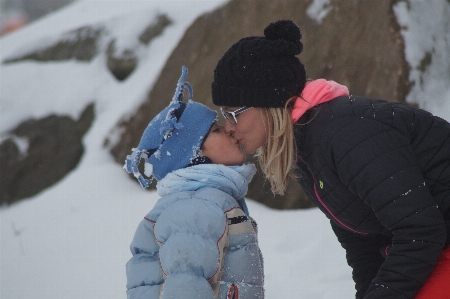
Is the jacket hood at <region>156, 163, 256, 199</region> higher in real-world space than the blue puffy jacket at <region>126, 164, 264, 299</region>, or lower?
higher

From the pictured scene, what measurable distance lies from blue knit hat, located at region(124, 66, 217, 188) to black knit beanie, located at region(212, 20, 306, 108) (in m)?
0.28

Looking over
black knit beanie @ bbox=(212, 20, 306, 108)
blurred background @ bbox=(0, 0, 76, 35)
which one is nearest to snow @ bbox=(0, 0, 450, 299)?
black knit beanie @ bbox=(212, 20, 306, 108)

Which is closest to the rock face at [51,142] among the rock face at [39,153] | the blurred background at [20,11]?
the rock face at [39,153]

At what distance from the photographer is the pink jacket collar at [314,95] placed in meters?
2.11

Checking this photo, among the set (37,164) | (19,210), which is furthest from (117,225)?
(37,164)

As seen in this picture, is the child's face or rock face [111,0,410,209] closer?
the child's face

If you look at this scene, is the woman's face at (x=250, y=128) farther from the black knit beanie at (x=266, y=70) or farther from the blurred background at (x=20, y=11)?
the blurred background at (x=20, y=11)

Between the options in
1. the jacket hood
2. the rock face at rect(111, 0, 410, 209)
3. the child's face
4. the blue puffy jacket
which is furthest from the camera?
the rock face at rect(111, 0, 410, 209)

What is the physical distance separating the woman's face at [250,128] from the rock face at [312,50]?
76.9 inches

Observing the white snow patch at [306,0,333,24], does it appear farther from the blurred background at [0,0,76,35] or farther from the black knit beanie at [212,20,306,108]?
the blurred background at [0,0,76,35]

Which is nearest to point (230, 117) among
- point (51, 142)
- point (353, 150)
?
point (353, 150)

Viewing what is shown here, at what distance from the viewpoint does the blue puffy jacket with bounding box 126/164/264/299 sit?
6.69 feet

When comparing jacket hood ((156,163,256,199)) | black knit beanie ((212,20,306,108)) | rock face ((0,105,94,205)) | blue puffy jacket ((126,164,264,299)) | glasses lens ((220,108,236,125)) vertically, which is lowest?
blue puffy jacket ((126,164,264,299))

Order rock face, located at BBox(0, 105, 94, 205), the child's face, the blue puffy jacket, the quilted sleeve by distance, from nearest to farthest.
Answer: the quilted sleeve
the blue puffy jacket
the child's face
rock face, located at BBox(0, 105, 94, 205)
